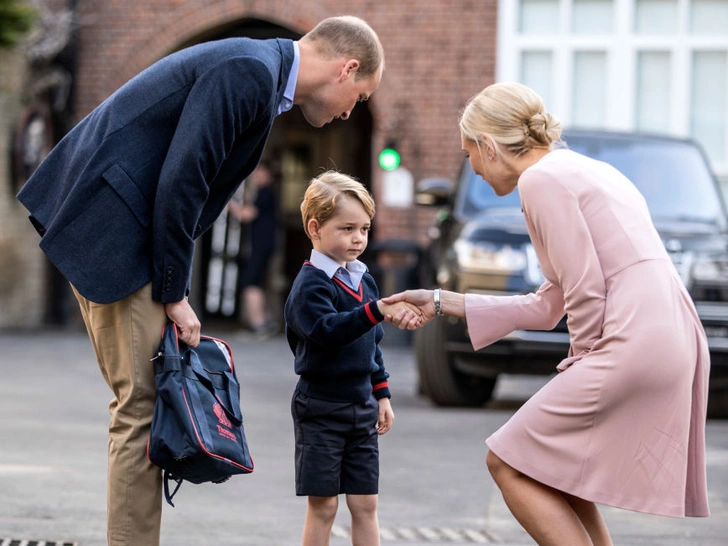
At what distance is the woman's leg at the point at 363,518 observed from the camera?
4418mm

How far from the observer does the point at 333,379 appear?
173 inches

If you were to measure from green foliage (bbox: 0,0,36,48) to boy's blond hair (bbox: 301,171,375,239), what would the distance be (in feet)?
38.2

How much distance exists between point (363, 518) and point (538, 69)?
12.7 metres

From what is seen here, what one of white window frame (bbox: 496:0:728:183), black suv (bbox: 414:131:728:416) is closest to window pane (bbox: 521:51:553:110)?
white window frame (bbox: 496:0:728:183)

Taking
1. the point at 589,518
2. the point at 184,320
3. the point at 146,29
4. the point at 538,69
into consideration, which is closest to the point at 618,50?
the point at 538,69

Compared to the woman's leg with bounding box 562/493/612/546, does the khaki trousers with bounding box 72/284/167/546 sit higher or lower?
Result: higher

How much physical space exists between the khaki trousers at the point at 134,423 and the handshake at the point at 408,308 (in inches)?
26.1

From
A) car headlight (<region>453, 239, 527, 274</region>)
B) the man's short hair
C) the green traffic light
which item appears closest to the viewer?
the man's short hair

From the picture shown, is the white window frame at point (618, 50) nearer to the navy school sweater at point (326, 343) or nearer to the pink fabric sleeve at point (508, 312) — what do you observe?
the navy school sweater at point (326, 343)

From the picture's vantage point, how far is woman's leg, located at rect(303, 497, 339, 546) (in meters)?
4.40

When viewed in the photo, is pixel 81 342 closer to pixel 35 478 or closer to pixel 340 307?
pixel 35 478

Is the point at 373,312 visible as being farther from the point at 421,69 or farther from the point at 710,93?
the point at 710,93

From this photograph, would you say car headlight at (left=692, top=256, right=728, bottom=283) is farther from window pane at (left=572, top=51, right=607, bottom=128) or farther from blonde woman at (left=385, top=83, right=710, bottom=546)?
window pane at (left=572, top=51, right=607, bottom=128)

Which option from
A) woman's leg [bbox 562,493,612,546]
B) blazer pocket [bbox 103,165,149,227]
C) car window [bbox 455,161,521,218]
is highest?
blazer pocket [bbox 103,165,149,227]
